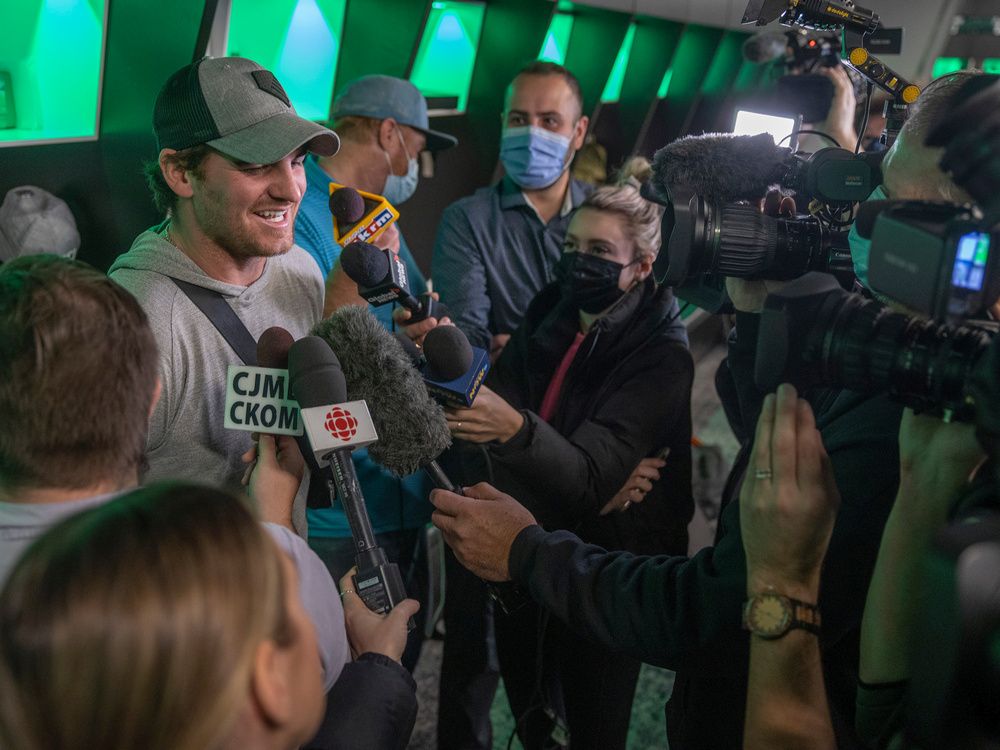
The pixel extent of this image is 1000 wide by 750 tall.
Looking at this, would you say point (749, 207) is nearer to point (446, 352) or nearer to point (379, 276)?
point (446, 352)

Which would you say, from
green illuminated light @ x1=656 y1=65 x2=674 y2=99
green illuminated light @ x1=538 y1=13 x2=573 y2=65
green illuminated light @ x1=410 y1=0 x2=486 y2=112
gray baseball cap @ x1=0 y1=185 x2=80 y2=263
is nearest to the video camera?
gray baseball cap @ x1=0 y1=185 x2=80 y2=263

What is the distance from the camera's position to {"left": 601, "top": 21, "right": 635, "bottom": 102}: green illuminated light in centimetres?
777

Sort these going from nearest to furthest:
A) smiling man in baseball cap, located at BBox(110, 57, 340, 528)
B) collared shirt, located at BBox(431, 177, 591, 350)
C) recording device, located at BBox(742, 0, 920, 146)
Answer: smiling man in baseball cap, located at BBox(110, 57, 340, 528)
recording device, located at BBox(742, 0, 920, 146)
collared shirt, located at BBox(431, 177, 591, 350)

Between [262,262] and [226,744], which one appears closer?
[226,744]

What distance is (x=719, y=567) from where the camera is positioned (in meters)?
1.24

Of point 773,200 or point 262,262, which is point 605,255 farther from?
point 262,262

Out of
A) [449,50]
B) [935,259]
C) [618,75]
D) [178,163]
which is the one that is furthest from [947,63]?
[935,259]

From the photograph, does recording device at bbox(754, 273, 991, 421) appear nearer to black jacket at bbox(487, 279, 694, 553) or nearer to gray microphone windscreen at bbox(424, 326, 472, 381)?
gray microphone windscreen at bbox(424, 326, 472, 381)

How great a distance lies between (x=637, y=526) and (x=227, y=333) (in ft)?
3.60

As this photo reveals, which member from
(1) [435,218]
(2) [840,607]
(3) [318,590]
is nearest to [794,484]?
(2) [840,607]

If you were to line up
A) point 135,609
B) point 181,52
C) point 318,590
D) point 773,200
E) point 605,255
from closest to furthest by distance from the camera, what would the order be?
point 135,609, point 318,590, point 773,200, point 605,255, point 181,52

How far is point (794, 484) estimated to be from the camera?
1046 millimetres

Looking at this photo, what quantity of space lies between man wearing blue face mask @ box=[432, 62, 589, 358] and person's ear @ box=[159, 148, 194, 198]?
3.92ft

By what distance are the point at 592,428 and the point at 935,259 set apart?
1.16 meters
